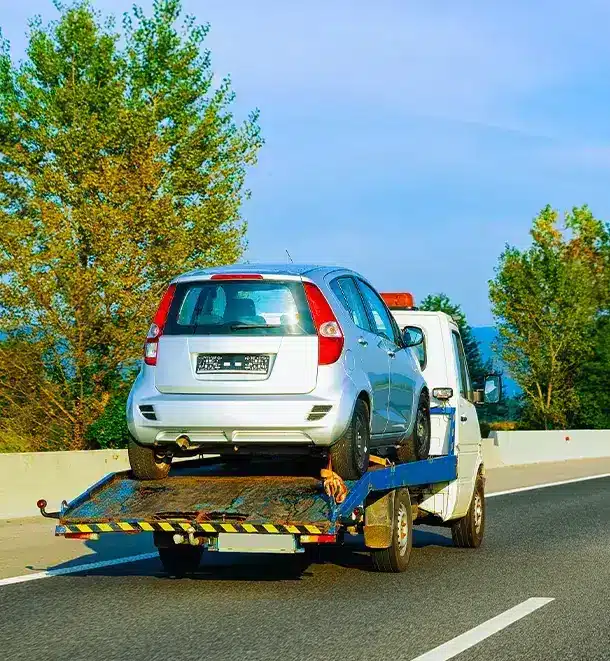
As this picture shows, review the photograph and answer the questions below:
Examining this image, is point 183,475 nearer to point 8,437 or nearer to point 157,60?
point 8,437

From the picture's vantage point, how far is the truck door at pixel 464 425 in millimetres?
13492

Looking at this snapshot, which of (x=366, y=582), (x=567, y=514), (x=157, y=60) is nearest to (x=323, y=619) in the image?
(x=366, y=582)

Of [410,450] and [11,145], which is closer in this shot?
[410,450]

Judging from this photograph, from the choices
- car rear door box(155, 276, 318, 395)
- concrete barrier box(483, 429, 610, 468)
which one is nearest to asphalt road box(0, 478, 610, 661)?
car rear door box(155, 276, 318, 395)

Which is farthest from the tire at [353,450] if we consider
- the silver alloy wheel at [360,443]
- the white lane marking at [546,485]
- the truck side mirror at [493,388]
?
the white lane marking at [546,485]

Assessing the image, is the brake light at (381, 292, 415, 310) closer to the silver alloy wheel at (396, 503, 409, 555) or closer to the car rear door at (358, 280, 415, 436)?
the car rear door at (358, 280, 415, 436)

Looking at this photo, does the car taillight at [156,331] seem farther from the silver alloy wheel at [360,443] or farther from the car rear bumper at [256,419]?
the silver alloy wheel at [360,443]

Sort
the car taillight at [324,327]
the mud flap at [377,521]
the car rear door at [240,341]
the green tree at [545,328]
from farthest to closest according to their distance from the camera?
the green tree at [545,328] < the mud flap at [377,521] < the car taillight at [324,327] < the car rear door at [240,341]

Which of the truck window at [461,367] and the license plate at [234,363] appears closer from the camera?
the license plate at [234,363]

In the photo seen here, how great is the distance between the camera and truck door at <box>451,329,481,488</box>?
44.3 ft

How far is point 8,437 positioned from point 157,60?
2168 centimetres

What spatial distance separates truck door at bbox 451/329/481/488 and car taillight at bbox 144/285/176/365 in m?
4.06

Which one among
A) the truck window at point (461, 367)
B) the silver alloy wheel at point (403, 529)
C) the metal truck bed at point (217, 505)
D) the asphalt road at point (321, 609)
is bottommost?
the asphalt road at point (321, 609)

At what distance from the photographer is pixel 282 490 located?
32.4 feet
